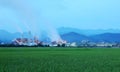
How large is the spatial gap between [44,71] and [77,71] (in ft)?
5.47

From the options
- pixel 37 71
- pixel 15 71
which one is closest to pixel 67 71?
pixel 37 71

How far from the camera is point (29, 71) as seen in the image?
17.3 metres

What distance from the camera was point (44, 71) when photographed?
17.2 metres

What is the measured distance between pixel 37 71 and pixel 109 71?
12.0ft

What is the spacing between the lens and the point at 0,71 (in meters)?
16.5

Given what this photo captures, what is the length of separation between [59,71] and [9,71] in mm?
2502

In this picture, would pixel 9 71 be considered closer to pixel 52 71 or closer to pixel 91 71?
pixel 52 71

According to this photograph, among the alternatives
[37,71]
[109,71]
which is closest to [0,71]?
[37,71]

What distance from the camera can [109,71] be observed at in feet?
57.3

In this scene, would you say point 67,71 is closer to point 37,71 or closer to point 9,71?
point 37,71

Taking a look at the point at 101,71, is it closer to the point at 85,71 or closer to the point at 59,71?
the point at 85,71

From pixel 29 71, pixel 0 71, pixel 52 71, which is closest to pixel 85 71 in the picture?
pixel 52 71

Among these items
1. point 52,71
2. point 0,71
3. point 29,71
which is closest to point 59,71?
point 52,71

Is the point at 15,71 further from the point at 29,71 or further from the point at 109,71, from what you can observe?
the point at 109,71
